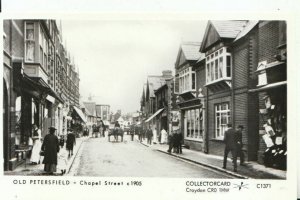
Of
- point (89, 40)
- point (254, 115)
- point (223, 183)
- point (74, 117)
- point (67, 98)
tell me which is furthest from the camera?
point (74, 117)

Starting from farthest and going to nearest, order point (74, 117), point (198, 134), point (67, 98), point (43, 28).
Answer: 1. point (74, 117)
2. point (67, 98)
3. point (198, 134)
4. point (43, 28)

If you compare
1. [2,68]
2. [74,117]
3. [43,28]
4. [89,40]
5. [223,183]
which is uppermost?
[43,28]

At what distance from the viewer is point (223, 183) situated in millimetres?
7781

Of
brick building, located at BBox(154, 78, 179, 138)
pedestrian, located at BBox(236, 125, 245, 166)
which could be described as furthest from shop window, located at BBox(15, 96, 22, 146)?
brick building, located at BBox(154, 78, 179, 138)

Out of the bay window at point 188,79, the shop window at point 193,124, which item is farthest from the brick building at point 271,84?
the bay window at point 188,79

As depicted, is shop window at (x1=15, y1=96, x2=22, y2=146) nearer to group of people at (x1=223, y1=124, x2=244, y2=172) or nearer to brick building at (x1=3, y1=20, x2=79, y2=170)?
brick building at (x1=3, y1=20, x2=79, y2=170)

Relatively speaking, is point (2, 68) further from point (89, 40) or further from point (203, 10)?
point (203, 10)

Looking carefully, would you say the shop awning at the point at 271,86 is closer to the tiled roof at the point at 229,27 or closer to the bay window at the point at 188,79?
the tiled roof at the point at 229,27

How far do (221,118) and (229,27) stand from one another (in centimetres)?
296

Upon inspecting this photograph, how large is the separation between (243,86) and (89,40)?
4.19m

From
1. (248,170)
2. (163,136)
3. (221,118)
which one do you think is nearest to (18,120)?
(221,118)

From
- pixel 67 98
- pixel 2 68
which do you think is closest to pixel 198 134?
pixel 67 98

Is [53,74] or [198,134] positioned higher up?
[53,74]

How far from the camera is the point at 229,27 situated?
966 cm
